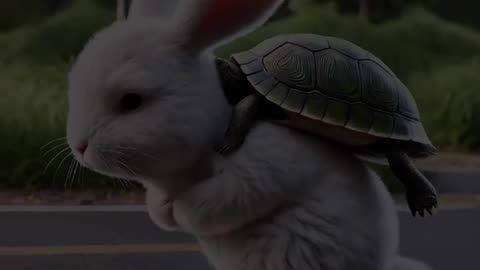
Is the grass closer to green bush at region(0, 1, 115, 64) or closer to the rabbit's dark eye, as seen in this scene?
green bush at region(0, 1, 115, 64)

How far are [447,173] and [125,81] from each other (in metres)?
1.71

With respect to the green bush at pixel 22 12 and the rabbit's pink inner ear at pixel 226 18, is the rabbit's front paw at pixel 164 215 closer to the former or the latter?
the rabbit's pink inner ear at pixel 226 18

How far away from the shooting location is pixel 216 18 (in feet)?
1.44

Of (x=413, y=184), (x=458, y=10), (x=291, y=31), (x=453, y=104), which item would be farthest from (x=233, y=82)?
(x=458, y=10)

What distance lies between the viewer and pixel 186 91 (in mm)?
435

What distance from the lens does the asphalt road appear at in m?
1.28

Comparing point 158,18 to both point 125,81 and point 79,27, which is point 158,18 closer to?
point 125,81

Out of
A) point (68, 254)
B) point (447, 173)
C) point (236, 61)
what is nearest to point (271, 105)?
point (236, 61)

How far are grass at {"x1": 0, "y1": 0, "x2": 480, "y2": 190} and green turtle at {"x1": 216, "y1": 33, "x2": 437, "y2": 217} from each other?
1.00m

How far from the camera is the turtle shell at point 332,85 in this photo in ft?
1.50

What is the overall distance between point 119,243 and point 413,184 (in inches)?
39.3

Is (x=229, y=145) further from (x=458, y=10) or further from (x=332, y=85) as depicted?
(x=458, y=10)

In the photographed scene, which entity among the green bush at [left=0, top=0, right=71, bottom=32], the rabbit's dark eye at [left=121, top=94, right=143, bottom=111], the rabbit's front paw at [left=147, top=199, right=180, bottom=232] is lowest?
the green bush at [left=0, top=0, right=71, bottom=32]

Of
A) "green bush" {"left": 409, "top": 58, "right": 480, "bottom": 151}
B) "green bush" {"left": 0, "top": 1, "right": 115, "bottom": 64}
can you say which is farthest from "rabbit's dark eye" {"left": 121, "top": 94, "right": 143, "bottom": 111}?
"green bush" {"left": 409, "top": 58, "right": 480, "bottom": 151}
